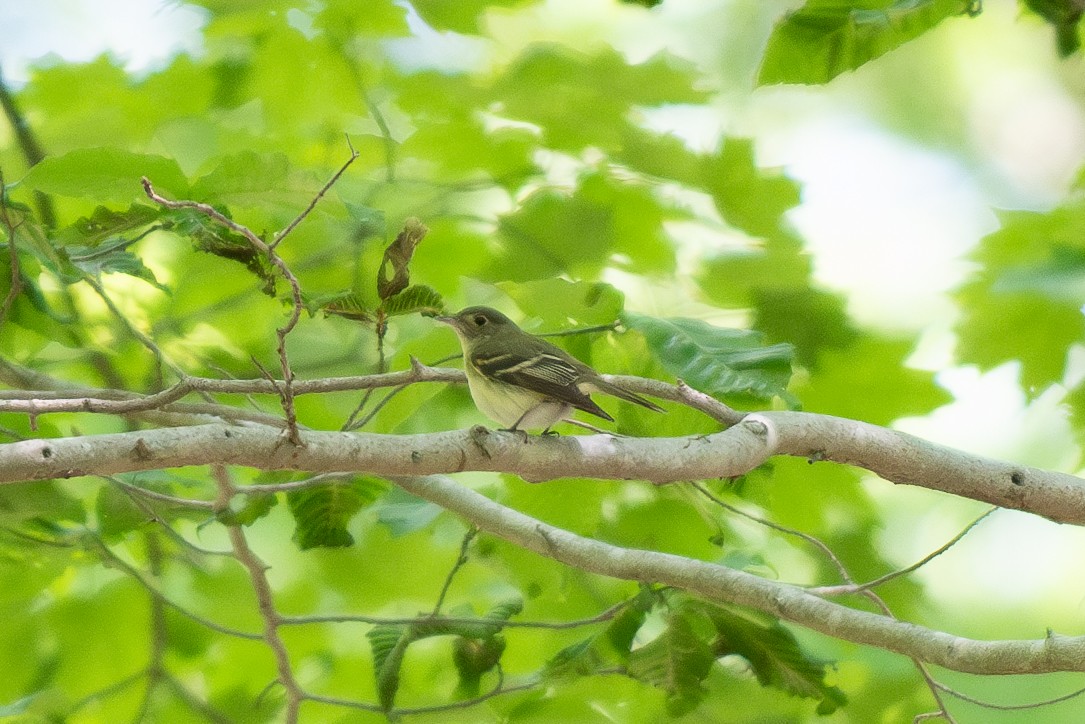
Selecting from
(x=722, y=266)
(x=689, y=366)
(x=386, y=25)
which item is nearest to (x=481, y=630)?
(x=689, y=366)

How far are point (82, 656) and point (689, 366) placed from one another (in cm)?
192

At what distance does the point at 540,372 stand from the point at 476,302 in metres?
0.74

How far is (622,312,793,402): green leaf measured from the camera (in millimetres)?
1751

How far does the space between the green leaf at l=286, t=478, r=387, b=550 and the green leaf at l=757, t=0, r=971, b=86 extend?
130 cm

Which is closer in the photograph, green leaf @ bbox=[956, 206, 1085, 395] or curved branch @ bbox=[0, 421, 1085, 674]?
curved branch @ bbox=[0, 421, 1085, 674]

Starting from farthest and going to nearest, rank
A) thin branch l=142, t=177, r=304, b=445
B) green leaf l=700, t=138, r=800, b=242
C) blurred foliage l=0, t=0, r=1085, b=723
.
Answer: green leaf l=700, t=138, r=800, b=242
blurred foliage l=0, t=0, r=1085, b=723
thin branch l=142, t=177, r=304, b=445

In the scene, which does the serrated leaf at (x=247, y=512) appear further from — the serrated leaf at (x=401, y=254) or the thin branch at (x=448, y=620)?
the serrated leaf at (x=401, y=254)

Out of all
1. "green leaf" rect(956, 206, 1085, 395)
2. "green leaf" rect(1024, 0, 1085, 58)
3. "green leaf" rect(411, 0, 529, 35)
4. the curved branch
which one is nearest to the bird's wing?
the curved branch

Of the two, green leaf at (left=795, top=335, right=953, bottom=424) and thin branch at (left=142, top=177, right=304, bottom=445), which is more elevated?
thin branch at (left=142, top=177, right=304, bottom=445)

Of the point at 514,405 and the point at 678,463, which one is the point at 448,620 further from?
the point at 678,463

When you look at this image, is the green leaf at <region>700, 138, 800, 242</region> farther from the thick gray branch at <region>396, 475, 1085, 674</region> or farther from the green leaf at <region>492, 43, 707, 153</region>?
the thick gray branch at <region>396, 475, 1085, 674</region>

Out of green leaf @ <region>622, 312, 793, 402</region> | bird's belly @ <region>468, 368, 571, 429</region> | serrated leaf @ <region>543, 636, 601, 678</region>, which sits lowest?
serrated leaf @ <region>543, 636, 601, 678</region>

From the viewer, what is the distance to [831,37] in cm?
189

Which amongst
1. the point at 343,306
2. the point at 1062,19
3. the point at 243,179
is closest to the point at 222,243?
the point at 343,306
